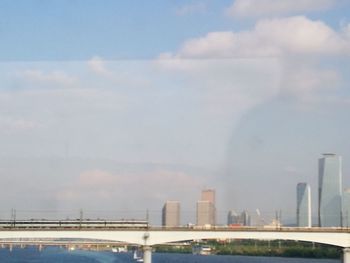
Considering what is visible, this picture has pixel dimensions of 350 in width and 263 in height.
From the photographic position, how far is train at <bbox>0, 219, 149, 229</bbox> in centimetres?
1396

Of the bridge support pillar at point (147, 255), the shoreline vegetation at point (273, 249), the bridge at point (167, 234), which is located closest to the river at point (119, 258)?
the shoreline vegetation at point (273, 249)

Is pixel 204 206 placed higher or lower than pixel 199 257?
higher

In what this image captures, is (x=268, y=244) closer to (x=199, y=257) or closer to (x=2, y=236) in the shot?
(x=199, y=257)

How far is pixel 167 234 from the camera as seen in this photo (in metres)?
14.4

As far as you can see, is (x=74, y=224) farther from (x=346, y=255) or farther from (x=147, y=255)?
(x=346, y=255)

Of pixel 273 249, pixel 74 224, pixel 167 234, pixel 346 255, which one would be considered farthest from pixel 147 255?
pixel 273 249

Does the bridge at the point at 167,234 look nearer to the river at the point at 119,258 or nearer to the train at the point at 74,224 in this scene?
the train at the point at 74,224

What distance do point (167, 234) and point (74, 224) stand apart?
6.79 ft

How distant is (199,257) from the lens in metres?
30.5

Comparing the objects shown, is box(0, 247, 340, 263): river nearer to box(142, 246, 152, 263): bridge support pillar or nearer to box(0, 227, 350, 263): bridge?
box(0, 227, 350, 263): bridge

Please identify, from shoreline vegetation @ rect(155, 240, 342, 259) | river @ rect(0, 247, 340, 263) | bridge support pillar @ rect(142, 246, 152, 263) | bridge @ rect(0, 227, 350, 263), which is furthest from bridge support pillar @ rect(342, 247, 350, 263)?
shoreline vegetation @ rect(155, 240, 342, 259)

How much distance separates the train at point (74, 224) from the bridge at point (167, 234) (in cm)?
12

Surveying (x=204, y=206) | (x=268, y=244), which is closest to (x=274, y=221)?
(x=204, y=206)

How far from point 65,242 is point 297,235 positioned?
6449 mm
